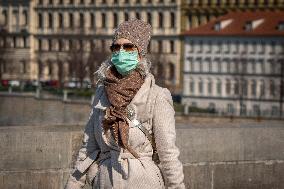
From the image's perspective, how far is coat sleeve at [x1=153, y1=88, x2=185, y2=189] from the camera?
5.66 metres

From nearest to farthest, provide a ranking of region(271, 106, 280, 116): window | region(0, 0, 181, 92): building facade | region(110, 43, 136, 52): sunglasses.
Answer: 1. region(110, 43, 136, 52): sunglasses
2. region(271, 106, 280, 116): window
3. region(0, 0, 181, 92): building facade

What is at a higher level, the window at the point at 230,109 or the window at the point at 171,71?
the window at the point at 171,71

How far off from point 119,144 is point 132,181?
0.64ft

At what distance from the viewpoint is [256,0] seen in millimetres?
99875

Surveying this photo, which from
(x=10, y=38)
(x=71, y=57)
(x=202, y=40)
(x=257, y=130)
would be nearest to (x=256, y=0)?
(x=202, y=40)

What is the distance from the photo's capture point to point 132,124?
18.8 ft

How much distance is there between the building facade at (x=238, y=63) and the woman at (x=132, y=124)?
76.9m

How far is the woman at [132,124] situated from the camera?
5.70 m

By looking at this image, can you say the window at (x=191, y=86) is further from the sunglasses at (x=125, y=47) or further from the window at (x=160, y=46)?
the sunglasses at (x=125, y=47)

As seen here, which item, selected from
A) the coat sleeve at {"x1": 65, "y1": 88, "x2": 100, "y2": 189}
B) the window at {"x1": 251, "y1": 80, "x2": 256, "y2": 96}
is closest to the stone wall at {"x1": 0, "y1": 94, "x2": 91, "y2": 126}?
the window at {"x1": 251, "y1": 80, "x2": 256, "y2": 96}

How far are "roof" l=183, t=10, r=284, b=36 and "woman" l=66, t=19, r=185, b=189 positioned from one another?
3185 inches

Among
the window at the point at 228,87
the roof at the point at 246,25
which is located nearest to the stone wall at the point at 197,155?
the roof at the point at 246,25

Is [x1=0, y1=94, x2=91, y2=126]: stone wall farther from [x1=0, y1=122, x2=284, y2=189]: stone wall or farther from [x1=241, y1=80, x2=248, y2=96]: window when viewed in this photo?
[x1=0, y1=122, x2=284, y2=189]: stone wall

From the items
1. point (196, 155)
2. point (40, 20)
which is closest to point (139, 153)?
point (196, 155)
